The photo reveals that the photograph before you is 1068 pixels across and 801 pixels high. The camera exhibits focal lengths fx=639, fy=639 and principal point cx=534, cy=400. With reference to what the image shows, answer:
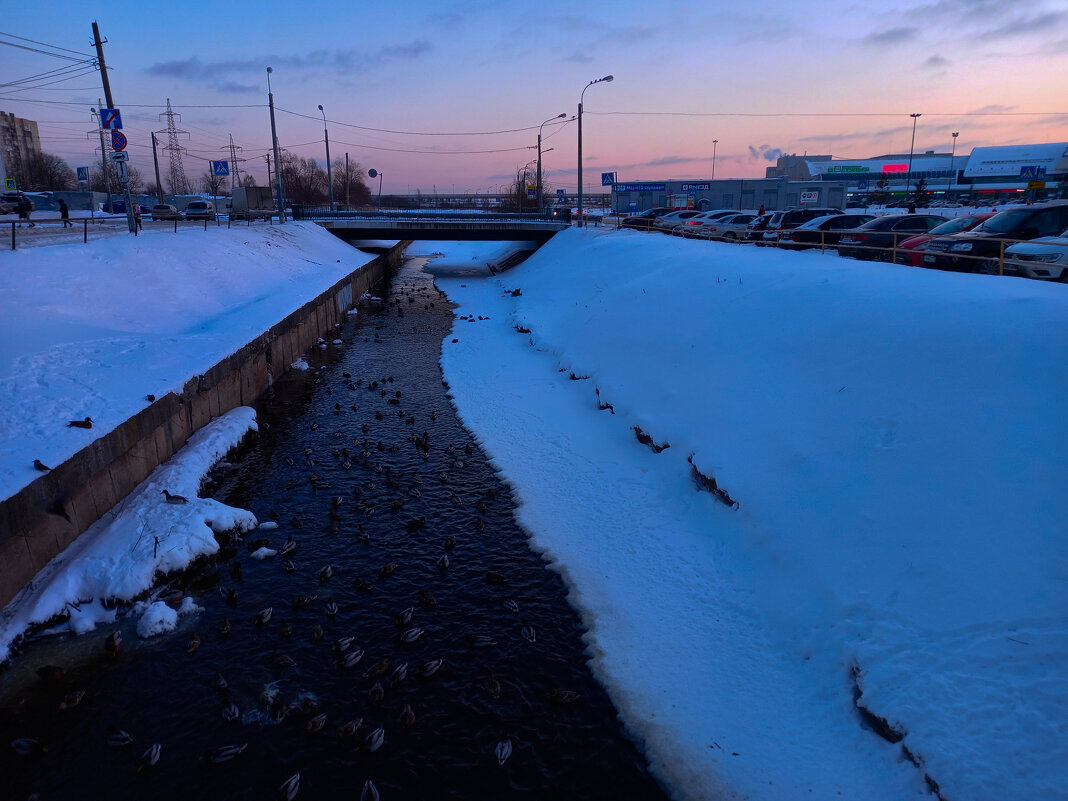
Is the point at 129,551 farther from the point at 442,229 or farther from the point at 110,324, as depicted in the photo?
the point at 442,229

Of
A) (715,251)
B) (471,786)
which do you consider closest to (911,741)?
(471,786)

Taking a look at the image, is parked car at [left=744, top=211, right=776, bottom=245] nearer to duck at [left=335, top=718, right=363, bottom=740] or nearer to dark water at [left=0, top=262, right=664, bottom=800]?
dark water at [left=0, top=262, right=664, bottom=800]

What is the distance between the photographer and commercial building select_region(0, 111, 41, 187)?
11364 centimetres

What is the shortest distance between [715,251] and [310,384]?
49.9 ft

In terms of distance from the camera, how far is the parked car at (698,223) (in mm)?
32875

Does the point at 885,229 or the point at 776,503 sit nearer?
the point at 776,503

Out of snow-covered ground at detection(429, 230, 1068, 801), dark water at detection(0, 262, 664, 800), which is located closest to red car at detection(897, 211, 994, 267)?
snow-covered ground at detection(429, 230, 1068, 801)

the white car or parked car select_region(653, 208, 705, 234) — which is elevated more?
parked car select_region(653, 208, 705, 234)

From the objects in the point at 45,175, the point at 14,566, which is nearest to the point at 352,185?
the point at 45,175

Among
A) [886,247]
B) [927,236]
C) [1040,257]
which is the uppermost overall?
[927,236]

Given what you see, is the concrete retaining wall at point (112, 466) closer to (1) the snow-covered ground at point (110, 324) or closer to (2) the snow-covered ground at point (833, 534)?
(1) the snow-covered ground at point (110, 324)

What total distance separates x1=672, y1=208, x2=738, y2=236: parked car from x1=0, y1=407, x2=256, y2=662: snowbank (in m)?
26.8

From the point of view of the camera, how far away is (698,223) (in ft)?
123

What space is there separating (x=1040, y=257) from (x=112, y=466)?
2028 centimetres
